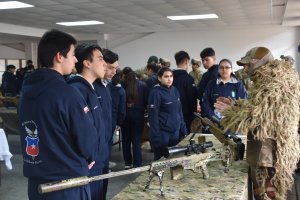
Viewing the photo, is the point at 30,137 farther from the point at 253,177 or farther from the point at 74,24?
the point at 74,24

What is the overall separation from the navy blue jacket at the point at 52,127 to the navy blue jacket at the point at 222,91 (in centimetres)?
192

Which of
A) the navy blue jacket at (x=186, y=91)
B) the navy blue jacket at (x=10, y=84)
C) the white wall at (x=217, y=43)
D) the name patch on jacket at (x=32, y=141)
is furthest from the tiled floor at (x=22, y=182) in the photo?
the white wall at (x=217, y=43)

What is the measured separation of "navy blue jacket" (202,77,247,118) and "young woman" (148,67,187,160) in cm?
31

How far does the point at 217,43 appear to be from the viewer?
10.8 metres

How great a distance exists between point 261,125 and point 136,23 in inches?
317

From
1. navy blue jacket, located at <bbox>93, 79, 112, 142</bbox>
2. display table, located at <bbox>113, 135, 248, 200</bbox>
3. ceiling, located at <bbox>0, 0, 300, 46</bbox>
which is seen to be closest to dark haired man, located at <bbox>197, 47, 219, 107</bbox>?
navy blue jacket, located at <bbox>93, 79, 112, 142</bbox>

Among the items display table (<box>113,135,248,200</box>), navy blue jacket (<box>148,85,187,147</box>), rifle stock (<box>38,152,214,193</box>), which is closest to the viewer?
rifle stock (<box>38,152,214,193</box>)

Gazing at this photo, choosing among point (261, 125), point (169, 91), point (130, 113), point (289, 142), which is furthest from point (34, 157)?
point (130, 113)

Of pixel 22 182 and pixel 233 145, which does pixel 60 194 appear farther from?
pixel 22 182

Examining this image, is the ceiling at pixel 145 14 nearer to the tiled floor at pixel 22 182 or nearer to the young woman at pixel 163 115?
the tiled floor at pixel 22 182

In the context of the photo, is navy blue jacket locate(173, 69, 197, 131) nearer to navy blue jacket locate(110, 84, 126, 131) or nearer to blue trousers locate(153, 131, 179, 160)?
navy blue jacket locate(110, 84, 126, 131)

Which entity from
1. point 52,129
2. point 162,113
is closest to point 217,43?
point 162,113

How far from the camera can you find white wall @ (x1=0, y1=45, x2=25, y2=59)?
12461 mm

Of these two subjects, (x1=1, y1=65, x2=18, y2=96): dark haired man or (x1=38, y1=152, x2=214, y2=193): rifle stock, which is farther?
(x1=1, y1=65, x2=18, y2=96): dark haired man
